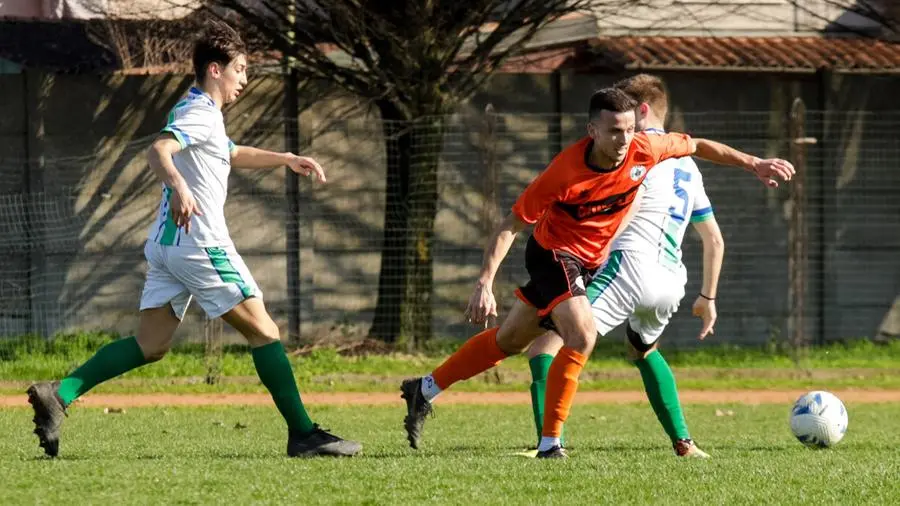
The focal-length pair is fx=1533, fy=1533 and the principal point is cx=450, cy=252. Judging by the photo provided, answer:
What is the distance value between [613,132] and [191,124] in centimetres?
185

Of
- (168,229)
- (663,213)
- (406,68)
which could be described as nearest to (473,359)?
(663,213)

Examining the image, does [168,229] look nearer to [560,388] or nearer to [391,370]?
[560,388]

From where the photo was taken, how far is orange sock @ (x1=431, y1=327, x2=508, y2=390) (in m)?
7.39

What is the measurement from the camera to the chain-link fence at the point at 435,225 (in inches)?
585

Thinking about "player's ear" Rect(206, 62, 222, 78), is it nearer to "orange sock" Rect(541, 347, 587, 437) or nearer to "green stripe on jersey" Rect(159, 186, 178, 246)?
"green stripe on jersey" Rect(159, 186, 178, 246)

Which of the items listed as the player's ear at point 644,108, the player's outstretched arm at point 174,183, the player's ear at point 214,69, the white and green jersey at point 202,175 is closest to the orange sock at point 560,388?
the player's ear at point 644,108

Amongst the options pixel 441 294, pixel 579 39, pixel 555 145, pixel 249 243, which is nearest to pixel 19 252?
pixel 249 243

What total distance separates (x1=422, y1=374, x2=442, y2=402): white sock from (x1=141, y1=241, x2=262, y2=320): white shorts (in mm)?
1011

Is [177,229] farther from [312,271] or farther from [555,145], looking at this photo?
[555,145]

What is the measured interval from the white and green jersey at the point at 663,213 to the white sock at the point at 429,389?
3.60 feet

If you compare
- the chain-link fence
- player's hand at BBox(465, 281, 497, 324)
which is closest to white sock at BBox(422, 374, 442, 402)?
player's hand at BBox(465, 281, 497, 324)

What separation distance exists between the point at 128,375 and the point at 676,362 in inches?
206

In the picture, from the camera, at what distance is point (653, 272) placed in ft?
24.0

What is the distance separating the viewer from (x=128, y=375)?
42.5ft
